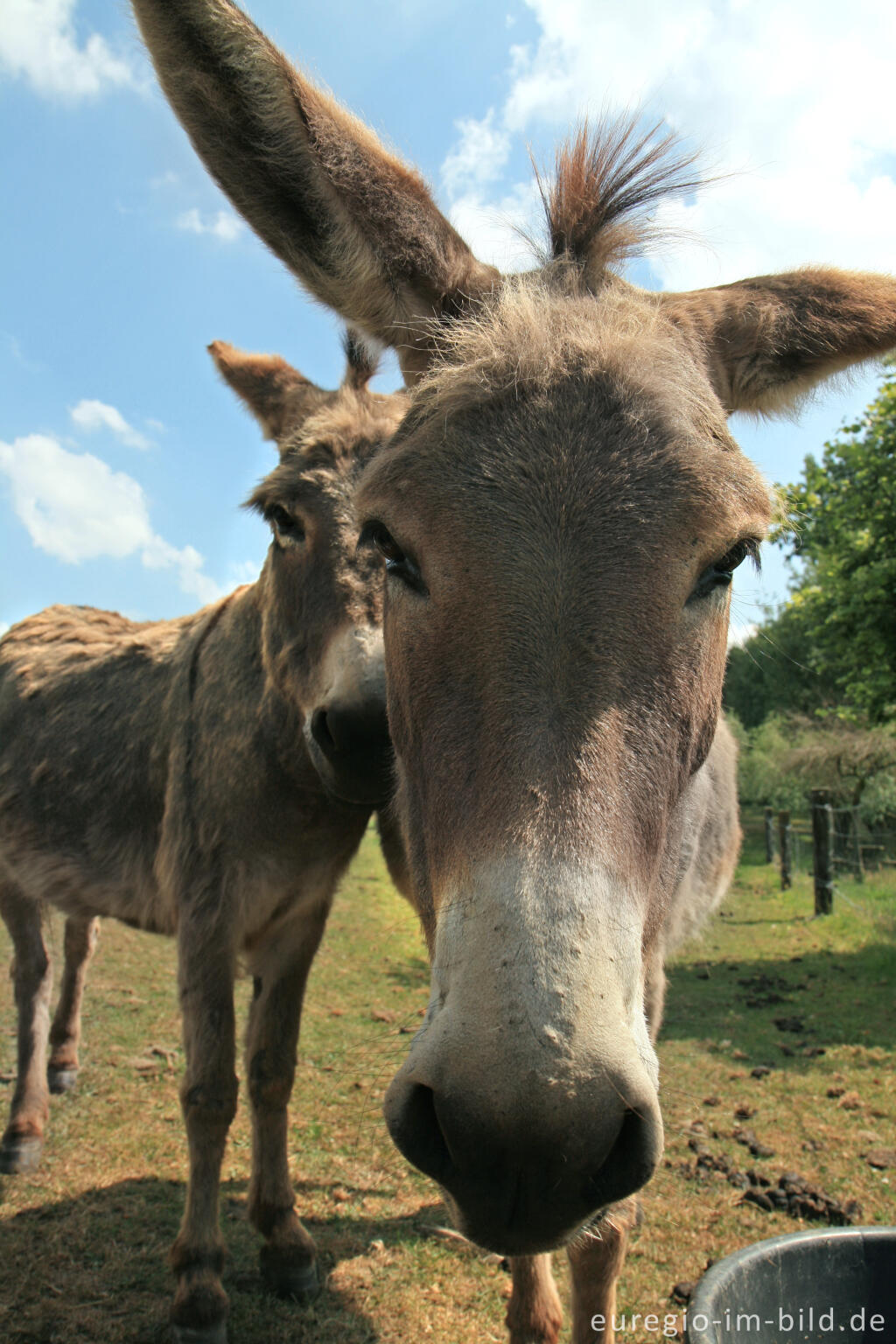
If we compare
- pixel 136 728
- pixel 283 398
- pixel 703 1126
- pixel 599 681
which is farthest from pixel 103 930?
pixel 599 681

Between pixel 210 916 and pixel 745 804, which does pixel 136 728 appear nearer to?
pixel 210 916

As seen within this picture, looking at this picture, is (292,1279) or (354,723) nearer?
(354,723)

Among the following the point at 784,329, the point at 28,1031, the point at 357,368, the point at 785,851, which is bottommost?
the point at 28,1031

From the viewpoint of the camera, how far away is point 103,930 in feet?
36.6

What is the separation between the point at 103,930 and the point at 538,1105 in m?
11.5

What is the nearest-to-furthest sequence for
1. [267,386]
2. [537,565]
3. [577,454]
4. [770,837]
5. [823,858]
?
[537,565] → [577,454] → [267,386] → [823,858] → [770,837]

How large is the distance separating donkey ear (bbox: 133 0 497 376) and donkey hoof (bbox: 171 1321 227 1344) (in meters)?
3.54

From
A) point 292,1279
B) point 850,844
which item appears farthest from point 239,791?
point 850,844

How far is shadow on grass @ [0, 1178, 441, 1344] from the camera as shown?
3.28 meters

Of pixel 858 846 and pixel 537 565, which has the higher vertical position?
pixel 537 565

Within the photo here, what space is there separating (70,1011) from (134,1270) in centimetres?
260

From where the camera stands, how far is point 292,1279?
11.6 feet

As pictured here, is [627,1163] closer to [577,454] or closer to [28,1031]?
[577,454]

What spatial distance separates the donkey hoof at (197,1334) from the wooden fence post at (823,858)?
42.2 feet
